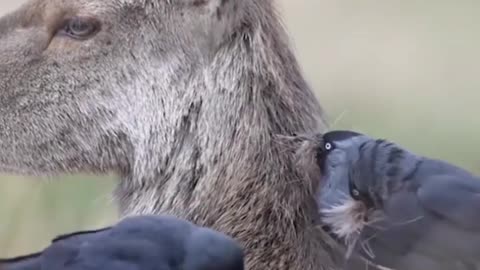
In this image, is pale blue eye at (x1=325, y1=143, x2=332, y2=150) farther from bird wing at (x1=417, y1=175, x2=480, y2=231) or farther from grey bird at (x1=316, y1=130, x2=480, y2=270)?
bird wing at (x1=417, y1=175, x2=480, y2=231)

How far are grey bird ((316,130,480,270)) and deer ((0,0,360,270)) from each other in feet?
0.53

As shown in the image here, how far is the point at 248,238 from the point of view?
5.25 m

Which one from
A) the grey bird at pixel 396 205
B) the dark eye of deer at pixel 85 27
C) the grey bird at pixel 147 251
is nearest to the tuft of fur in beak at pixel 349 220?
the grey bird at pixel 396 205

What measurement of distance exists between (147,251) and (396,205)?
69 cm

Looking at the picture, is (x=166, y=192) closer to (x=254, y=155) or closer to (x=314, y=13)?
(x=254, y=155)

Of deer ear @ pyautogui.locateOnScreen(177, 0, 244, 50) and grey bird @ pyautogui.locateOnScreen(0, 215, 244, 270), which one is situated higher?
deer ear @ pyautogui.locateOnScreen(177, 0, 244, 50)

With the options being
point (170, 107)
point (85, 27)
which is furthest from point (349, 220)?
point (85, 27)

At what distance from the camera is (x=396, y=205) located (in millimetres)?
4934

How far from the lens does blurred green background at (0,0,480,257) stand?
7148 millimetres

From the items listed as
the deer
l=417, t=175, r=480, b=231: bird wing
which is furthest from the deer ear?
l=417, t=175, r=480, b=231: bird wing

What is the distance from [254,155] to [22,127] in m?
0.75

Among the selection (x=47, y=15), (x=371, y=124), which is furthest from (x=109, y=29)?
(x=371, y=124)

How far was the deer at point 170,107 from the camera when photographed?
5.33 m

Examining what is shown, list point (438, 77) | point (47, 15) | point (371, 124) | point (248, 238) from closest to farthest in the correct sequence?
point (248, 238)
point (47, 15)
point (371, 124)
point (438, 77)
